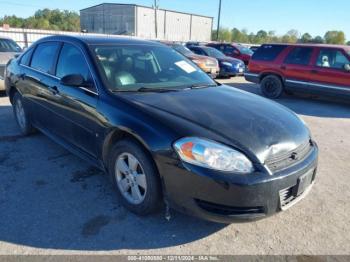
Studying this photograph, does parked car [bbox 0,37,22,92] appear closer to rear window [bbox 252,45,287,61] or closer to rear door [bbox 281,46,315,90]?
rear window [bbox 252,45,287,61]

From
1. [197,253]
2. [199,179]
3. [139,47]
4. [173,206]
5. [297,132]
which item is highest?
[139,47]

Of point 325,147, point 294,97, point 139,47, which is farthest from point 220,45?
point 139,47

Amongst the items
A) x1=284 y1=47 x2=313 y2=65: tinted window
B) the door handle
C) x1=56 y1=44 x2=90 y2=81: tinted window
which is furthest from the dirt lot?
x1=284 y1=47 x2=313 y2=65: tinted window

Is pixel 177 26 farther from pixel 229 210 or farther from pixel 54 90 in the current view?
pixel 229 210

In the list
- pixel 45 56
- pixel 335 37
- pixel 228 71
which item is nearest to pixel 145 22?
pixel 228 71

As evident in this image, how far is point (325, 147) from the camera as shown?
5262mm

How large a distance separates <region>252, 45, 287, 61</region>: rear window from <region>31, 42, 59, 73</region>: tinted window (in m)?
7.32

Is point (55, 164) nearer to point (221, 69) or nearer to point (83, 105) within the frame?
point (83, 105)

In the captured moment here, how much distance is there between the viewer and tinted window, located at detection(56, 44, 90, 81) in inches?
136

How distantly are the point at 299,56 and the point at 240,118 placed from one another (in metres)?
7.44

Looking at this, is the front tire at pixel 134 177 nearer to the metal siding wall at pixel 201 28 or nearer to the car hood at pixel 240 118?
the car hood at pixel 240 118

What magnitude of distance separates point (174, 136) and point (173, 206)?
0.60 m

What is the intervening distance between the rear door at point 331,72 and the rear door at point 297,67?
0.19 meters

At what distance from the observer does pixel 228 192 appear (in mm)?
2365
